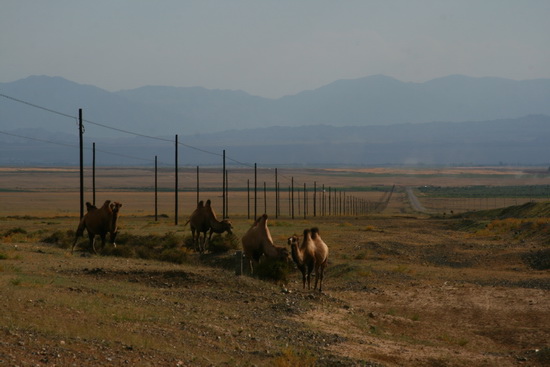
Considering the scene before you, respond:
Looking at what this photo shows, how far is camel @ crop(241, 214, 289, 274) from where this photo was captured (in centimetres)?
2527

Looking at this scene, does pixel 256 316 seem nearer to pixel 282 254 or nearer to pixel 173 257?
pixel 282 254

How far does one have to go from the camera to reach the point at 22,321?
1365 cm

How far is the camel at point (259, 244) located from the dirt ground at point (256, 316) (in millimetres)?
1398

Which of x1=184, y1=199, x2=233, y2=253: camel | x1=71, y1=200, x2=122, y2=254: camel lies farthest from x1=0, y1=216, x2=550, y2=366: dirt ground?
x1=184, y1=199, x2=233, y2=253: camel

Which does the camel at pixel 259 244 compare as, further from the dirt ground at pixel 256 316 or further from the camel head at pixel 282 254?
the dirt ground at pixel 256 316

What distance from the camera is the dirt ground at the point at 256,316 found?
13484 millimetres

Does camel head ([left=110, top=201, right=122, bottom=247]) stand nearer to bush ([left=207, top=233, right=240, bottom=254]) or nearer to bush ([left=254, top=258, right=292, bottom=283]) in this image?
bush ([left=207, top=233, right=240, bottom=254])

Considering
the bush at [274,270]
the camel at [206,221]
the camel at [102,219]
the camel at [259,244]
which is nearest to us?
the bush at [274,270]

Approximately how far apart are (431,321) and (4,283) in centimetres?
1085

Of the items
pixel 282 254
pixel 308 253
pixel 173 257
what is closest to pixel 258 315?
pixel 308 253

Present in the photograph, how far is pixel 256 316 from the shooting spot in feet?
61.1

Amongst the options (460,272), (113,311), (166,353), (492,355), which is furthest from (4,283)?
(460,272)

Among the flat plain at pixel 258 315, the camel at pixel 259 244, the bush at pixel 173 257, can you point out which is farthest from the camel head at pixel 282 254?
the bush at pixel 173 257

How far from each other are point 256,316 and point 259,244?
7212 mm
